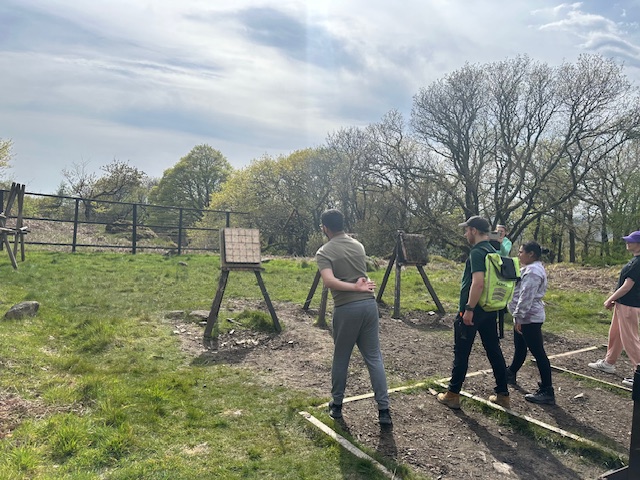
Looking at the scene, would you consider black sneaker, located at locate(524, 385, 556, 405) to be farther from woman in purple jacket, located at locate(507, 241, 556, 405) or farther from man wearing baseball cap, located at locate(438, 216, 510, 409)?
man wearing baseball cap, located at locate(438, 216, 510, 409)

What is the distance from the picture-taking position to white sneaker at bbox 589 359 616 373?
6215mm

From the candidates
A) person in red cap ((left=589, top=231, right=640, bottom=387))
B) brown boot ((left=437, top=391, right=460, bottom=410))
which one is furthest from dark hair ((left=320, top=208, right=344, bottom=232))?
person in red cap ((left=589, top=231, right=640, bottom=387))

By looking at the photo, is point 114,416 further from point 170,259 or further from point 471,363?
point 170,259

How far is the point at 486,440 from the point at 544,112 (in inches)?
883

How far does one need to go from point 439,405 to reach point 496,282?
144 cm

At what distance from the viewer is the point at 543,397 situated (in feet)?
16.2

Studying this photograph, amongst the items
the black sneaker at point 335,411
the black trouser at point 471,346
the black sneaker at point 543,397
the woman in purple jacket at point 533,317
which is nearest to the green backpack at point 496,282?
the black trouser at point 471,346

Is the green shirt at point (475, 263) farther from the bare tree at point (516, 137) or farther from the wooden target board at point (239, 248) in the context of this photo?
the bare tree at point (516, 137)

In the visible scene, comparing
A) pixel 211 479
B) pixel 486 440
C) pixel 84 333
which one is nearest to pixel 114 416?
pixel 211 479

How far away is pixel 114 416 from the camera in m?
3.94

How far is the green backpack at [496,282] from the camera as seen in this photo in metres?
4.35

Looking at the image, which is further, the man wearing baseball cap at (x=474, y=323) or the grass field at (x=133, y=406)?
the man wearing baseball cap at (x=474, y=323)

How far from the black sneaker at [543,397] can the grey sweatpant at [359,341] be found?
1.92 meters

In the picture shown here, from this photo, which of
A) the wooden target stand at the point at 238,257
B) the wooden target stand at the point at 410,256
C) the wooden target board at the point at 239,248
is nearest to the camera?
the wooden target stand at the point at 238,257
